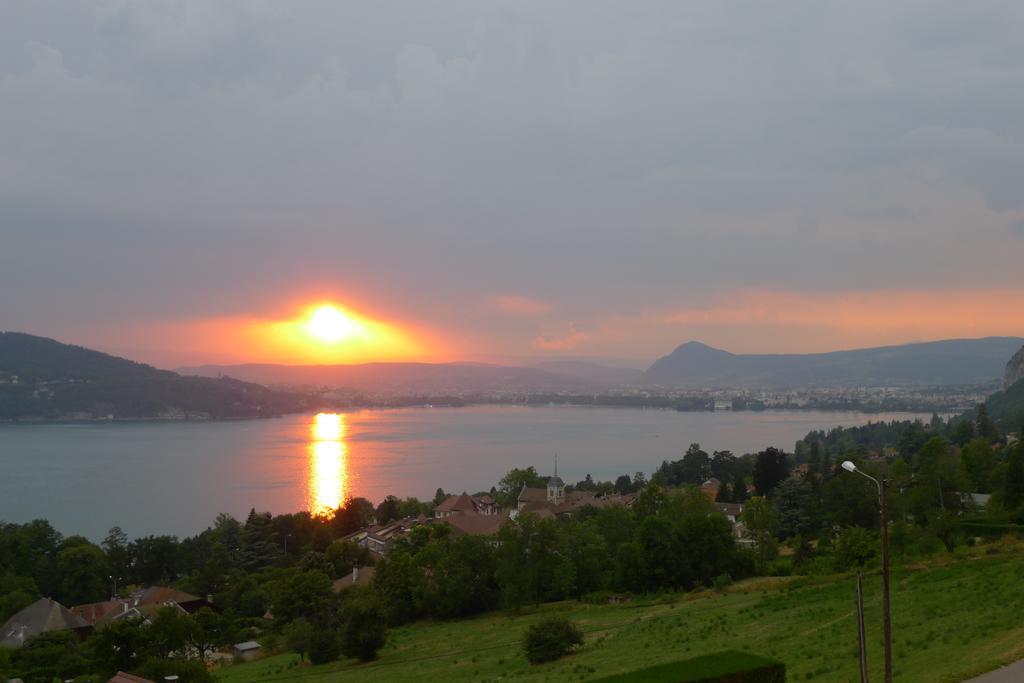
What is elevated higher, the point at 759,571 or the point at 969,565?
the point at 969,565

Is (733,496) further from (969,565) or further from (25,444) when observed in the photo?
(25,444)

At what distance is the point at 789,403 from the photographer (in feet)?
534

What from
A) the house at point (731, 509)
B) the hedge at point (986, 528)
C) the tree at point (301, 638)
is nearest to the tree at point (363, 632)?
the tree at point (301, 638)

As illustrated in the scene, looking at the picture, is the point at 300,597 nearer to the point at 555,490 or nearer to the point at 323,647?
the point at 323,647

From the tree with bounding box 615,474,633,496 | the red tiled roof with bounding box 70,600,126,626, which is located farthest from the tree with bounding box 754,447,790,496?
the red tiled roof with bounding box 70,600,126,626

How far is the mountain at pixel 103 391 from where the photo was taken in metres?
128

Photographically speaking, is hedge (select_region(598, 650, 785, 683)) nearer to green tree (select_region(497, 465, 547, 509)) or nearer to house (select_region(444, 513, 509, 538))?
house (select_region(444, 513, 509, 538))

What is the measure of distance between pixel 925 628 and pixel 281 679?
10.3m

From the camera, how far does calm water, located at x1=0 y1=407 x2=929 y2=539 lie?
50531 mm

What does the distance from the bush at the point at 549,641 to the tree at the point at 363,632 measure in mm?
4192

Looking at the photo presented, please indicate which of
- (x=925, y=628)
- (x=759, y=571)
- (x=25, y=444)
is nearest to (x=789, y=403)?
(x=25, y=444)

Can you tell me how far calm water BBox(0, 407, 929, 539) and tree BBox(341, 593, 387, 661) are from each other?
32.9 m

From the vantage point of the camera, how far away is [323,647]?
15445 mm

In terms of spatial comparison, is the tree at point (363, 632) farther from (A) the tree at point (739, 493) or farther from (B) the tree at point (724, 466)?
(B) the tree at point (724, 466)
